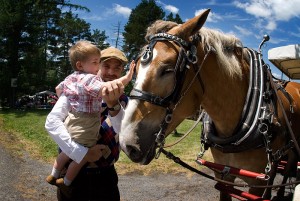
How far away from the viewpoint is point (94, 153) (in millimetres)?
2422

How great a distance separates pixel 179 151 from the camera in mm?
9398

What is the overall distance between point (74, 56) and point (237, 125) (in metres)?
1.53

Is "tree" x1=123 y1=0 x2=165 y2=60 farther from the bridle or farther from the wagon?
the bridle

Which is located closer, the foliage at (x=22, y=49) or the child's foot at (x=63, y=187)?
the child's foot at (x=63, y=187)

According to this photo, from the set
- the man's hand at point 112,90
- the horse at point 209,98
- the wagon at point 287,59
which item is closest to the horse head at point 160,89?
the horse at point 209,98

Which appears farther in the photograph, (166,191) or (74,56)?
(166,191)

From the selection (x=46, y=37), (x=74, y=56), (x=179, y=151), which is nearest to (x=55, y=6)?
(x=46, y=37)

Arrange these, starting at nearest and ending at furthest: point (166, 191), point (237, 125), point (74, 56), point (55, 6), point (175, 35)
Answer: point (175, 35), point (74, 56), point (237, 125), point (166, 191), point (55, 6)

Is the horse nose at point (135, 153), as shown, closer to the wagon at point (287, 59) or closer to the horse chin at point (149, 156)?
the horse chin at point (149, 156)

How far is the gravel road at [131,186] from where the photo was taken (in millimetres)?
5445

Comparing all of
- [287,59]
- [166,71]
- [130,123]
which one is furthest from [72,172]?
[287,59]

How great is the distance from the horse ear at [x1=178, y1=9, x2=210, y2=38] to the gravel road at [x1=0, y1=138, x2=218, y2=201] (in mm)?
3852

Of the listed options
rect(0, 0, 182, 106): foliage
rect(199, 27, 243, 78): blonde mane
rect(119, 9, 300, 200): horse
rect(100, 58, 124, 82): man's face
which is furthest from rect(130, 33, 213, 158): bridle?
rect(0, 0, 182, 106): foliage

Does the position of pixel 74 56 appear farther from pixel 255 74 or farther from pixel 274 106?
pixel 274 106
